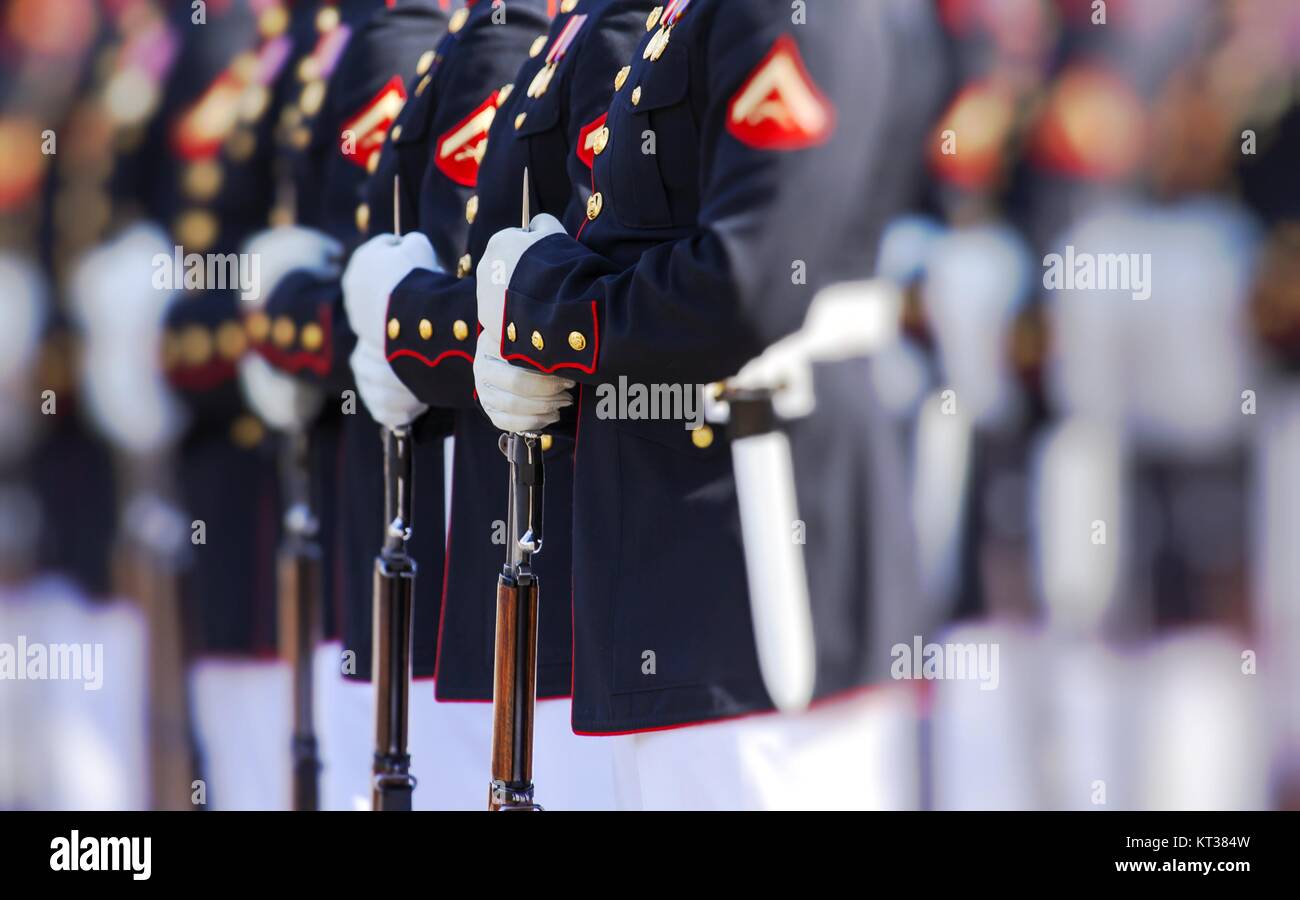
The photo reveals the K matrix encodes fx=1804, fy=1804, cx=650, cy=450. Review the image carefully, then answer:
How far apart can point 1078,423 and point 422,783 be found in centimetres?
117

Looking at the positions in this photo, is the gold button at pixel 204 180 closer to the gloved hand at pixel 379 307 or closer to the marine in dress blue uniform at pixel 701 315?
the gloved hand at pixel 379 307

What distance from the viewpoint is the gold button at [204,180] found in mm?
3264

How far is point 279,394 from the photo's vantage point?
307 centimetres

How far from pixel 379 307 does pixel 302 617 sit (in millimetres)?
956

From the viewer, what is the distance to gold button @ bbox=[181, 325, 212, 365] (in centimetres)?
327

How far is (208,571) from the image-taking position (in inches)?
136

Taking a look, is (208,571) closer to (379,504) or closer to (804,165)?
(379,504)

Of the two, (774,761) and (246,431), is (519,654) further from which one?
(246,431)

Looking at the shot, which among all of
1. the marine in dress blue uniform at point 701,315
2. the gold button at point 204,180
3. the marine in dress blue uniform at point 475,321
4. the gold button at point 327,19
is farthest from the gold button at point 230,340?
the marine in dress blue uniform at point 701,315

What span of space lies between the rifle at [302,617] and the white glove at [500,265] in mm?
1233

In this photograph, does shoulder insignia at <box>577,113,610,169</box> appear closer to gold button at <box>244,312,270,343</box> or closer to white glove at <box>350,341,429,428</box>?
white glove at <box>350,341,429,428</box>

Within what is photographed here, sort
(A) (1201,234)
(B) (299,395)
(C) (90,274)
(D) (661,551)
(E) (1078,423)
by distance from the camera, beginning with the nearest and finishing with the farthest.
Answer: (D) (661,551) → (A) (1201,234) → (E) (1078,423) → (B) (299,395) → (C) (90,274)

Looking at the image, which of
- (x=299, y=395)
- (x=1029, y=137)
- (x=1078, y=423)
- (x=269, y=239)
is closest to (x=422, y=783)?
(x=299, y=395)

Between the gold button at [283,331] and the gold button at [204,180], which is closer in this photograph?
the gold button at [283,331]
